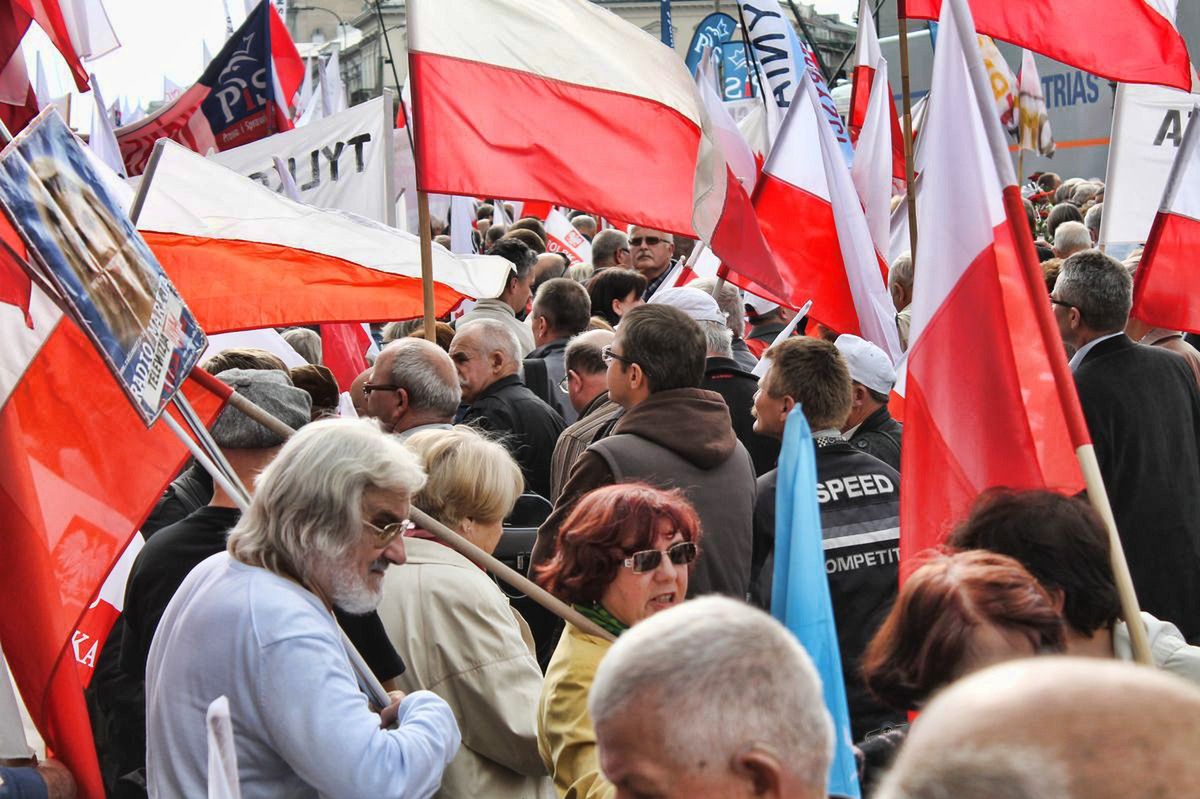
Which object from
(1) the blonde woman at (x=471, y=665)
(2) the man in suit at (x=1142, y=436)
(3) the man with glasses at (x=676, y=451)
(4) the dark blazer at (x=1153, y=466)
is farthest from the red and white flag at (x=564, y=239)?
(1) the blonde woman at (x=471, y=665)

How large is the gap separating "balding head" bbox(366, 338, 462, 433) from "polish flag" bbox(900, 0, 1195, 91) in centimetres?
250

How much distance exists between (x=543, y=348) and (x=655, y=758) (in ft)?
17.7

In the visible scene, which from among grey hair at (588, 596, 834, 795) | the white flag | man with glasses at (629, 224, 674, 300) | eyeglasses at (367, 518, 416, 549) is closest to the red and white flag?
man with glasses at (629, 224, 674, 300)

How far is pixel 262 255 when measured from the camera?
230 inches

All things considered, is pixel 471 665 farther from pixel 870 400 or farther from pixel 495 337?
pixel 495 337

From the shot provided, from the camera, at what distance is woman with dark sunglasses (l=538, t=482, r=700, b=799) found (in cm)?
346

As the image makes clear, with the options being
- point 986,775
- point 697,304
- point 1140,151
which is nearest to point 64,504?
point 986,775

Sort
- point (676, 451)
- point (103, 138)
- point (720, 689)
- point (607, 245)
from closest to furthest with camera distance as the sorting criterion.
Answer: point (720, 689) < point (676, 451) < point (103, 138) < point (607, 245)

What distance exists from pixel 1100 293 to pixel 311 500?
3.54 metres

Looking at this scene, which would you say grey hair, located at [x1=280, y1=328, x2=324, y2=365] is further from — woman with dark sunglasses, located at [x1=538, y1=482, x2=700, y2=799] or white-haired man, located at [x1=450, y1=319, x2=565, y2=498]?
woman with dark sunglasses, located at [x1=538, y1=482, x2=700, y2=799]

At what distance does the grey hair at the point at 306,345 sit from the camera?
7590 mm

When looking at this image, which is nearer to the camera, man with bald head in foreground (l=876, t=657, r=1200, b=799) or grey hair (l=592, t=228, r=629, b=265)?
man with bald head in foreground (l=876, t=657, r=1200, b=799)

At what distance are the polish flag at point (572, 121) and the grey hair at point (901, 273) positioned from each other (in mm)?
2016

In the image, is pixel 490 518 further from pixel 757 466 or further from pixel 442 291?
pixel 442 291
